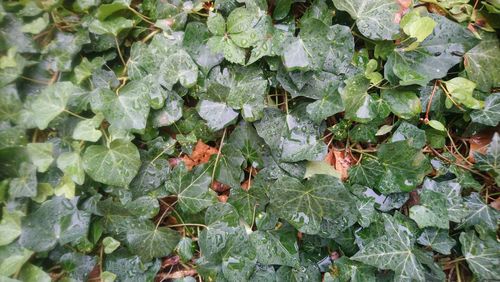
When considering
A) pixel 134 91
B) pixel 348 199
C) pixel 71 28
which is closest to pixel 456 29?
pixel 348 199

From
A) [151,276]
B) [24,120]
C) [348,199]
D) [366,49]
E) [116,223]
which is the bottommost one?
[151,276]

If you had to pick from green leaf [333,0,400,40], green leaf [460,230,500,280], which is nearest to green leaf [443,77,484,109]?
green leaf [333,0,400,40]

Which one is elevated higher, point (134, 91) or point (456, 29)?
point (456, 29)

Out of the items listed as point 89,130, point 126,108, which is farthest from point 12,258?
point 126,108

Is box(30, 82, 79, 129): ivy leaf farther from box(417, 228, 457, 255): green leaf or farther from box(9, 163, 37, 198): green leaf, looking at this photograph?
box(417, 228, 457, 255): green leaf

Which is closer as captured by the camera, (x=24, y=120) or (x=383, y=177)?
(x=24, y=120)

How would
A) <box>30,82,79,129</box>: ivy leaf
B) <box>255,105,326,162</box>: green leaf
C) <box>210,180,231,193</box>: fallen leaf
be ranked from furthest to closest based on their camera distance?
<box>210,180,231,193</box>: fallen leaf
<box>255,105,326,162</box>: green leaf
<box>30,82,79,129</box>: ivy leaf

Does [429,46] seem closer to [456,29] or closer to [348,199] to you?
[456,29]

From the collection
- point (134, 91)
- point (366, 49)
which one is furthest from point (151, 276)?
point (366, 49)
